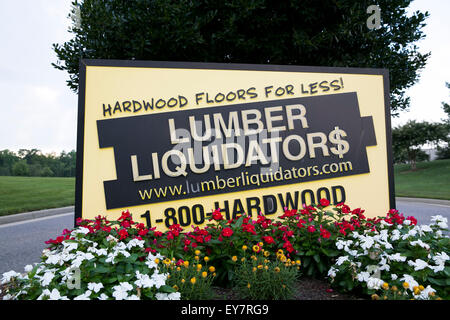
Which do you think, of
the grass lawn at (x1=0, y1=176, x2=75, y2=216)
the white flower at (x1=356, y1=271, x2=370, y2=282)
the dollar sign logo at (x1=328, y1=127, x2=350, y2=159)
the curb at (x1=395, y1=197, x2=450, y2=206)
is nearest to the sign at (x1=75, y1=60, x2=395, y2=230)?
the dollar sign logo at (x1=328, y1=127, x2=350, y2=159)

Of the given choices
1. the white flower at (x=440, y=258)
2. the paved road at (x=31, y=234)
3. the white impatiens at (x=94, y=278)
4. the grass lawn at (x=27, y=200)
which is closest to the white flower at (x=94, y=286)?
the white impatiens at (x=94, y=278)

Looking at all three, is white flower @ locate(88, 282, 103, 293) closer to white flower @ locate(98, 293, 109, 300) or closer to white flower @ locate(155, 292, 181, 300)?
white flower @ locate(98, 293, 109, 300)

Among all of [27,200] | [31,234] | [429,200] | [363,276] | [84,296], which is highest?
[27,200]

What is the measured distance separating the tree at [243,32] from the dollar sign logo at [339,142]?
Result: 113 inches

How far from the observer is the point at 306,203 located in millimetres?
5277

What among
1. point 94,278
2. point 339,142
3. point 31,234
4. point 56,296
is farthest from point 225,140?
point 31,234

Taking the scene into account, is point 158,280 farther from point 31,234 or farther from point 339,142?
point 31,234

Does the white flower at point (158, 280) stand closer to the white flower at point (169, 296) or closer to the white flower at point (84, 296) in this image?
the white flower at point (169, 296)

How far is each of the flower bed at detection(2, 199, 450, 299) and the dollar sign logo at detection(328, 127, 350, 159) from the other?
5.16 feet

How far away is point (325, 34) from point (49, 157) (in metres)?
31.2

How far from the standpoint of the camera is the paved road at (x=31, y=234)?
5258mm

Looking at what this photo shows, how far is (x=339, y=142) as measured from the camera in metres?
5.50

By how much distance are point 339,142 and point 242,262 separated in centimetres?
324

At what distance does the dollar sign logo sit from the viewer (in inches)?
215
